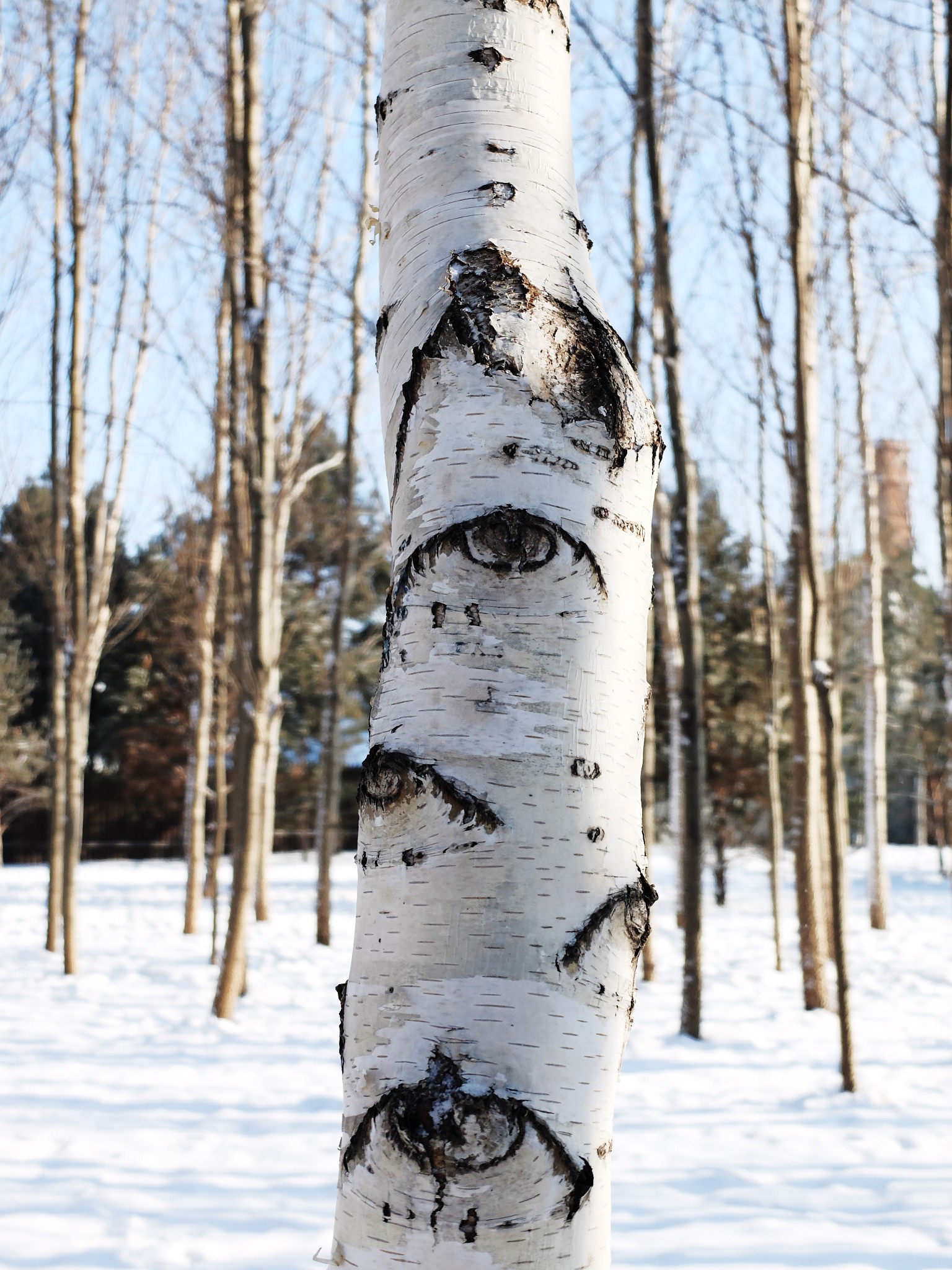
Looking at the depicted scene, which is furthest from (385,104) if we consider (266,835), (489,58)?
(266,835)

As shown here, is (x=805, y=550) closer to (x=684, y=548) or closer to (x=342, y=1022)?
(x=684, y=548)

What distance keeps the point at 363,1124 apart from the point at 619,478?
57 centimetres

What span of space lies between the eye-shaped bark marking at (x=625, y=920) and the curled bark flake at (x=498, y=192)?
659 millimetres

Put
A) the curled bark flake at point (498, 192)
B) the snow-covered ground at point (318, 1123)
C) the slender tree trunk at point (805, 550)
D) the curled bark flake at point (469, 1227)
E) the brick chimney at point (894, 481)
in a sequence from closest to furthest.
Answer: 1. the curled bark flake at point (469, 1227)
2. the curled bark flake at point (498, 192)
3. the snow-covered ground at point (318, 1123)
4. the slender tree trunk at point (805, 550)
5. the brick chimney at point (894, 481)

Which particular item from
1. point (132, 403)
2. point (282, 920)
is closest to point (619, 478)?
point (132, 403)

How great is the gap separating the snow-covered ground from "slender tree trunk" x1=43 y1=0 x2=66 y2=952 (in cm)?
80

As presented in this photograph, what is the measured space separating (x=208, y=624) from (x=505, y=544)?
8.93 metres

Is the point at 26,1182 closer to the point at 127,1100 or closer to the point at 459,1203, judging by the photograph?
the point at 127,1100

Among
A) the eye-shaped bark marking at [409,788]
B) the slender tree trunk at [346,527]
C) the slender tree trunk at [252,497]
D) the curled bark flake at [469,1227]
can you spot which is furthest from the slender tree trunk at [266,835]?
the curled bark flake at [469,1227]

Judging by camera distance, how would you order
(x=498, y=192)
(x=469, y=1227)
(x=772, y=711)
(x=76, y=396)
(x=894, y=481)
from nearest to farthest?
(x=469, y=1227)
(x=498, y=192)
(x=76, y=396)
(x=772, y=711)
(x=894, y=481)

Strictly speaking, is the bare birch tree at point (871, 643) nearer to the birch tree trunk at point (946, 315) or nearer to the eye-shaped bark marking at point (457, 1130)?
the birch tree trunk at point (946, 315)

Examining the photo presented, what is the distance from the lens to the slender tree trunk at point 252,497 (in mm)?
5754

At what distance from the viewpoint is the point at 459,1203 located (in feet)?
2.08

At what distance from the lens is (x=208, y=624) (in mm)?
9258
